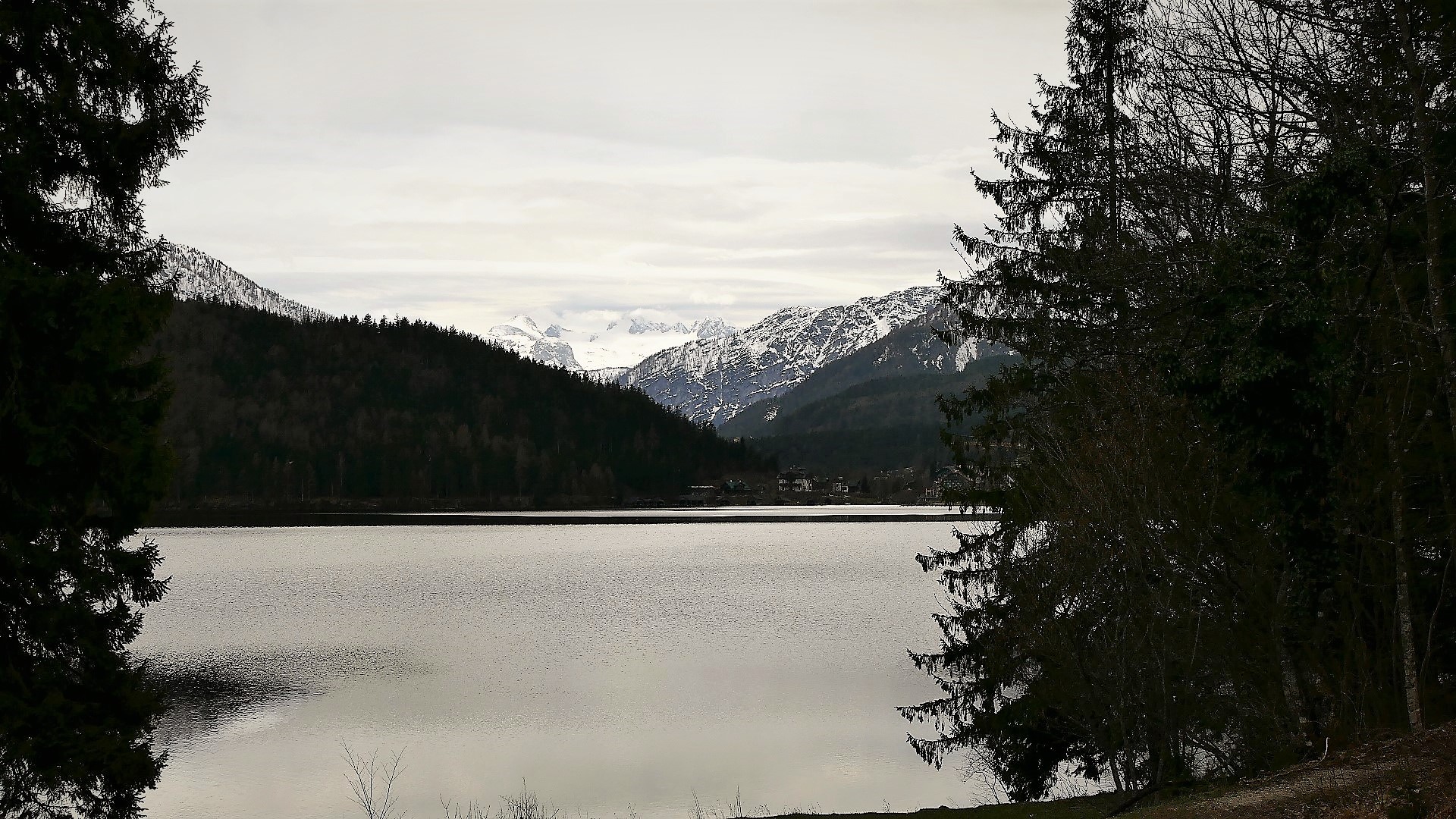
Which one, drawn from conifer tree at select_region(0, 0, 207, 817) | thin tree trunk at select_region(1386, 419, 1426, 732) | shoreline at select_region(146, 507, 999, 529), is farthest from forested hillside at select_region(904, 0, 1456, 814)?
shoreline at select_region(146, 507, 999, 529)

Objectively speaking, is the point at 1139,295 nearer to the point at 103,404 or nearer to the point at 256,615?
the point at 103,404

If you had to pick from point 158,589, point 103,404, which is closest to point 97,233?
point 103,404

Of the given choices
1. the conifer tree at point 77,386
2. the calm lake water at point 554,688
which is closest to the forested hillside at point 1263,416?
the calm lake water at point 554,688

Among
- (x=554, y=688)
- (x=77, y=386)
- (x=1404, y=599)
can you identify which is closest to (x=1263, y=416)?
(x=1404, y=599)

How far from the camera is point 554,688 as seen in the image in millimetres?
34312

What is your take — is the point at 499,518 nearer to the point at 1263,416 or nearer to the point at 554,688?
the point at 554,688

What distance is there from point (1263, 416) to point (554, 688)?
2514 cm

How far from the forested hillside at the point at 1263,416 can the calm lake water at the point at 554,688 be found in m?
9.22

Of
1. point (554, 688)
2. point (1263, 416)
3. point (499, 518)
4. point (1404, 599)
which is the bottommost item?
point (554, 688)

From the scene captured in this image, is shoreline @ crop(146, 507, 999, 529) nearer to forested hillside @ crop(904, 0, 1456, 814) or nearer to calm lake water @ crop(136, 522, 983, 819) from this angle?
calm lake water @ crop(136, 522, 983, 819)

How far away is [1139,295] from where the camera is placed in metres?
17.0

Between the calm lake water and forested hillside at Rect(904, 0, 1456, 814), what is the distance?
9.22 meters

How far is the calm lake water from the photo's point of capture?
961 inches

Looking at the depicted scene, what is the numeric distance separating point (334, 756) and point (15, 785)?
1425cm
